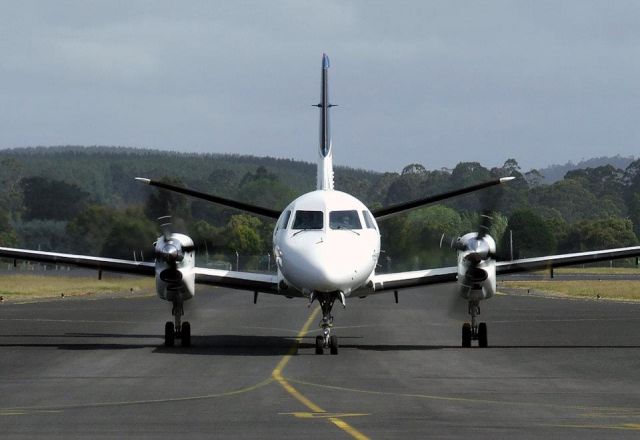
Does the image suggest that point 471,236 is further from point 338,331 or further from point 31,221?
point 31,221

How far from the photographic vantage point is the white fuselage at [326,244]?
23984mm

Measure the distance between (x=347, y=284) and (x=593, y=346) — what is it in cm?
623

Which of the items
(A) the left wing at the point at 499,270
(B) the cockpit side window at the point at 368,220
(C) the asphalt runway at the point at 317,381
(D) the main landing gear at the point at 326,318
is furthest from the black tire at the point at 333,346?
(B) the cockpit side window at the point at 368,220

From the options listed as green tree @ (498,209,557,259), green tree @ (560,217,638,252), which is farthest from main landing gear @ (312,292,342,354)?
green tree @ (560,217,638,252)

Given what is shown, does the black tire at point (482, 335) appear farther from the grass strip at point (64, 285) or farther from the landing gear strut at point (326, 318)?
the grass strip at point (64, 285)

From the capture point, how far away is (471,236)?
1061 inches

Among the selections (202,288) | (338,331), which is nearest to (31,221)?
(202,288)

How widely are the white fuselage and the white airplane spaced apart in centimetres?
2

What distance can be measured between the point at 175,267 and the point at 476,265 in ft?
19.8

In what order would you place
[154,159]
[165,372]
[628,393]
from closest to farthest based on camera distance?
1. [628,393]
2. [165,372]
3. [154,159]

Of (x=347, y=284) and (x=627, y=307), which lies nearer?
(x=347, y=284)

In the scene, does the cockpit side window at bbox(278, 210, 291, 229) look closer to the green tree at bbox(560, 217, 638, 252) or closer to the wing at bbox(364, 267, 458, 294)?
the wing at bbox(364, 267, 458, 294)

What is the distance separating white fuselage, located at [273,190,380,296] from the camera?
2398cm

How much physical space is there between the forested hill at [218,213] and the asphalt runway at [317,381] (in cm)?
258
